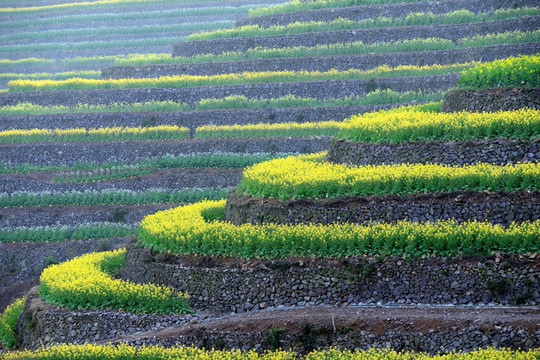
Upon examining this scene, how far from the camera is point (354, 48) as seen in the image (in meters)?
44.8

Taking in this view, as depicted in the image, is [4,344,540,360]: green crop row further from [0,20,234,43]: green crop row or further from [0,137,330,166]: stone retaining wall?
[0,20,234,43]: green crop row

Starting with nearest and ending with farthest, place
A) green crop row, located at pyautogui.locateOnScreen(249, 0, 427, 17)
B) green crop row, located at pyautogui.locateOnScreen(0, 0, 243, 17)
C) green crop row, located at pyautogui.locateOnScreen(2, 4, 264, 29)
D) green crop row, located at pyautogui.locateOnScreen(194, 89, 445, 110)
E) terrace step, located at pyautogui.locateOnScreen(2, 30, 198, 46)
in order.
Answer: green crop row, located at pyautogui.locateOnScreen(194, 89, 445, 110), green crop row, located at pyautogui.locateOnScreen(249, 0, 427, 17), terrace step, located at pyautogui.locateOnScreen(2, 30, 198, 46), green crop row, located at pyautogui.locateOnScreen(2, 4, 264, 29), green crop row, located at pyautogui.locateOnScreen(0, 0, 243, 17)

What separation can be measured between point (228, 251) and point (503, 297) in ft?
26.2

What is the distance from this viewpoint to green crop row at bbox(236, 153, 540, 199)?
21.5 m

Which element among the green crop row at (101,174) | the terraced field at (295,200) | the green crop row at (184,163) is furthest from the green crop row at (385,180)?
the green crop row at (101,174)

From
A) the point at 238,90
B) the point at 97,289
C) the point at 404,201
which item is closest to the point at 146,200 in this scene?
the point at 238,90

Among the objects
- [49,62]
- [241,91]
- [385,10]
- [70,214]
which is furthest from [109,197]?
[49,62]

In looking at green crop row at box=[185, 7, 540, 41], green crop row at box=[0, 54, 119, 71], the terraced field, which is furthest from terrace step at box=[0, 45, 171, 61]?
the terraced field

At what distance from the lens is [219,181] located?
120ft

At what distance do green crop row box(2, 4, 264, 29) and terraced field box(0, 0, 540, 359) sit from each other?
2080 centimetres

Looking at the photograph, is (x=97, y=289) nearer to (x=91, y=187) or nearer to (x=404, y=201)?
(x=404, y=201)

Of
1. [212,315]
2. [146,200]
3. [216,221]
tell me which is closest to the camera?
[212,315]

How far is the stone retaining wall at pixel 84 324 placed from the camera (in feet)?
72.6

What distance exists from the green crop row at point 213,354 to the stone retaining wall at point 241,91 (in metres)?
23.6
